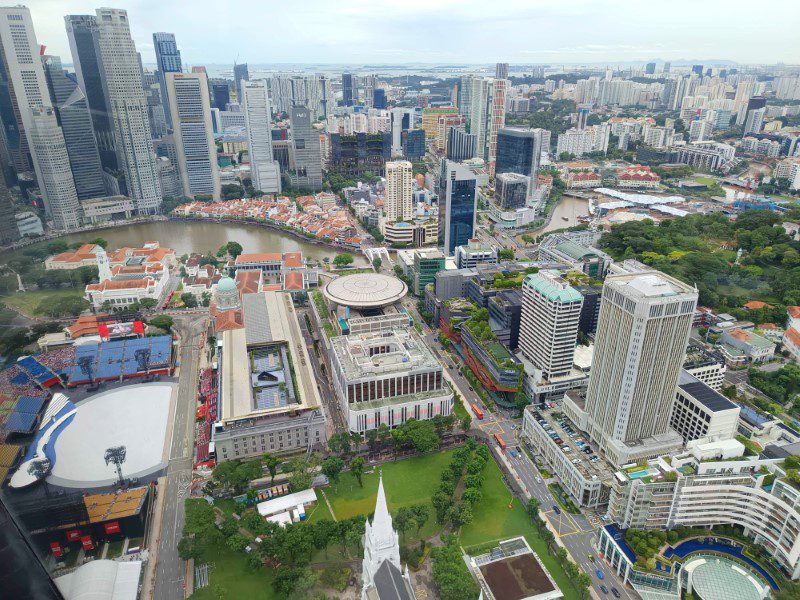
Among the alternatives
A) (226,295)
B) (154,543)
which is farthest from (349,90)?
(154,543)

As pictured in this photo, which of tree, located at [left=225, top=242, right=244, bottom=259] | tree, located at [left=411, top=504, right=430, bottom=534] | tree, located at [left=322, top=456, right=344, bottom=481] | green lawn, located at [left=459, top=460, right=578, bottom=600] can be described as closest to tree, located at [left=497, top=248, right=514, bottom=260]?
tree, located at [left=225, top=242, right=244, bottom=259]

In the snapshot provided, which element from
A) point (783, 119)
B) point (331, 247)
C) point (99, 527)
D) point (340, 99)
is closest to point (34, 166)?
point (331, 247)

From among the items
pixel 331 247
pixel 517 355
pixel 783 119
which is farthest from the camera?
pixel 783 119

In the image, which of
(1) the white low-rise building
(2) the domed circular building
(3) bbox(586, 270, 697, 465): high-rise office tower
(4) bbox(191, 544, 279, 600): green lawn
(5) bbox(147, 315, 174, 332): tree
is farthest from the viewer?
(2) the domed circular building

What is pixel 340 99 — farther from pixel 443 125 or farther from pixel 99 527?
pixel 99 527

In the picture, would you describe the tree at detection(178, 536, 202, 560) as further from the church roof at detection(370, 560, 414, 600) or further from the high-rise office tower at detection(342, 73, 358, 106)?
the high-rise office tower at detection(342, 73, 358, 106)
